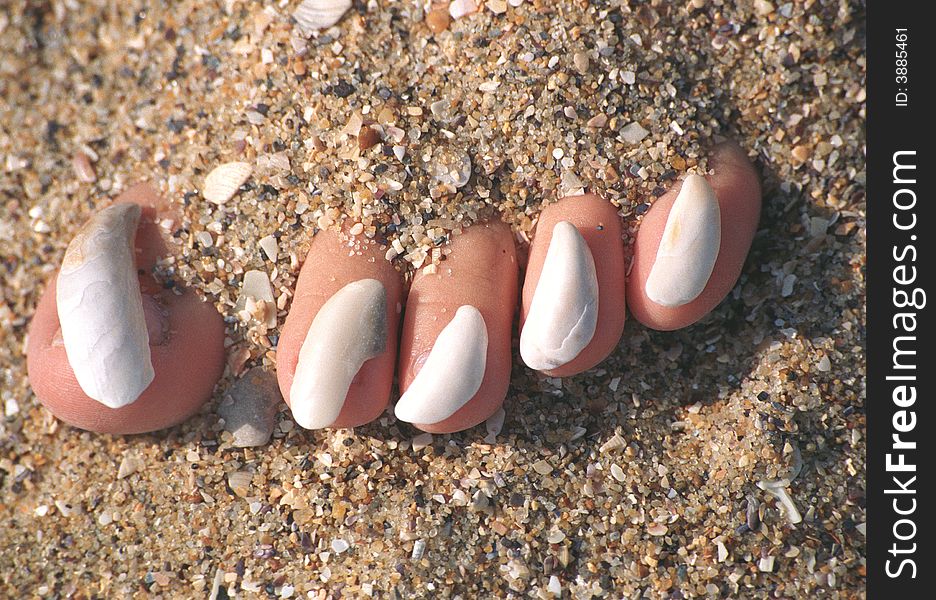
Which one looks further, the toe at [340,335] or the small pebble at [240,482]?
the small pebble at [240,482]

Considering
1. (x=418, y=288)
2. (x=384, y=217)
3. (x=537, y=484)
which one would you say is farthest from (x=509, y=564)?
(x=384, y=217)

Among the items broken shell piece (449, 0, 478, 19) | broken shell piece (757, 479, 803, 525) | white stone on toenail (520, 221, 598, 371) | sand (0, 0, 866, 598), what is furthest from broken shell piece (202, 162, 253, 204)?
broken shell piece (757, 479, 803, 525)

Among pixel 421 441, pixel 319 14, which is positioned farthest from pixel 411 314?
pixel 319 14

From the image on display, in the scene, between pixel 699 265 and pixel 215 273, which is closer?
pixel 699 265

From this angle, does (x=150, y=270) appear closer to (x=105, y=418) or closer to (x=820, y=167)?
(x=105, y=418)

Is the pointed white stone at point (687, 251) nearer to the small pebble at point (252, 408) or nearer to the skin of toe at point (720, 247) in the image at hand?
the skin of toe at point (720, 247)

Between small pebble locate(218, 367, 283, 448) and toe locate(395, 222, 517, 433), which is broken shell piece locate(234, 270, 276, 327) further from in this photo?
toe locate(395, 222, 517, 433)

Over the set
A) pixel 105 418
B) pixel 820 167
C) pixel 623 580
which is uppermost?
pixel 820 167

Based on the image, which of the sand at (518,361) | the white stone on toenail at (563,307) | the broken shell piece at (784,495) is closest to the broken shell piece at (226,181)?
the sand at (518,361)
